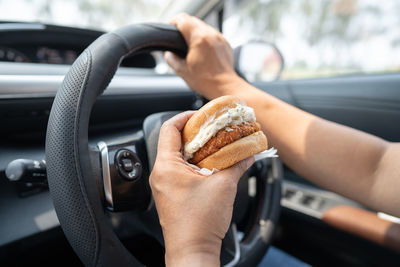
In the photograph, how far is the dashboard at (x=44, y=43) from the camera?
143cm

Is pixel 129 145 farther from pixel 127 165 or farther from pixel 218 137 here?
pixel 218 137

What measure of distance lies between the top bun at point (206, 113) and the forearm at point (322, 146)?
0.98 ft

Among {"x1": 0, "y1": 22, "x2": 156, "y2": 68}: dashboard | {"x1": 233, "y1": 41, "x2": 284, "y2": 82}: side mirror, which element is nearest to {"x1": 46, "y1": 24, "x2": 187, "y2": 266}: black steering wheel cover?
{"x1": 0, "y1": 22, "x2": 156, "y2": 68}: dashboard

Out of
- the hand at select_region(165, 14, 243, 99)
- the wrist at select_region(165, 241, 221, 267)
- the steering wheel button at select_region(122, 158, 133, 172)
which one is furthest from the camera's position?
the hand at select_region(165, 14, 243, 99)

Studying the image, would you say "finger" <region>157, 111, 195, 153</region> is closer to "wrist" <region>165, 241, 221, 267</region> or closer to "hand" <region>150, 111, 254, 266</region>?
"hand" <region>150, 111, 254, 266</region>

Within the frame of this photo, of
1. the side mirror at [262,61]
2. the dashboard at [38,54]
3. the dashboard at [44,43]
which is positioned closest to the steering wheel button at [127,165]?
the dashboard at [44,43]

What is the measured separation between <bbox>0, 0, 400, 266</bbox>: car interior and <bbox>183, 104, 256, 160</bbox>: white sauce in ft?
0.66

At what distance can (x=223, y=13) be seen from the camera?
6.56 ft

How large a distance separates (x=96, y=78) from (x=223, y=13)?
63.9 inches

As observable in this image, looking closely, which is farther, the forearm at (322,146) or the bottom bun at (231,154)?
the forearm at (322,146)

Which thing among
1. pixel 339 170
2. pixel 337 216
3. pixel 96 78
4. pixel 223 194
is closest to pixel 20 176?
pixel 96 78

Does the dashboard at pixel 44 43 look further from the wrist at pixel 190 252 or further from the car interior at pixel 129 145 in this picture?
the wrist at pixel 190 252

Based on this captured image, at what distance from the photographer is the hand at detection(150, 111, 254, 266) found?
0.48 meters

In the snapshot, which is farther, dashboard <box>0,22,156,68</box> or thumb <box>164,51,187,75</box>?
dashboard <box>0,22,156,68</box>
